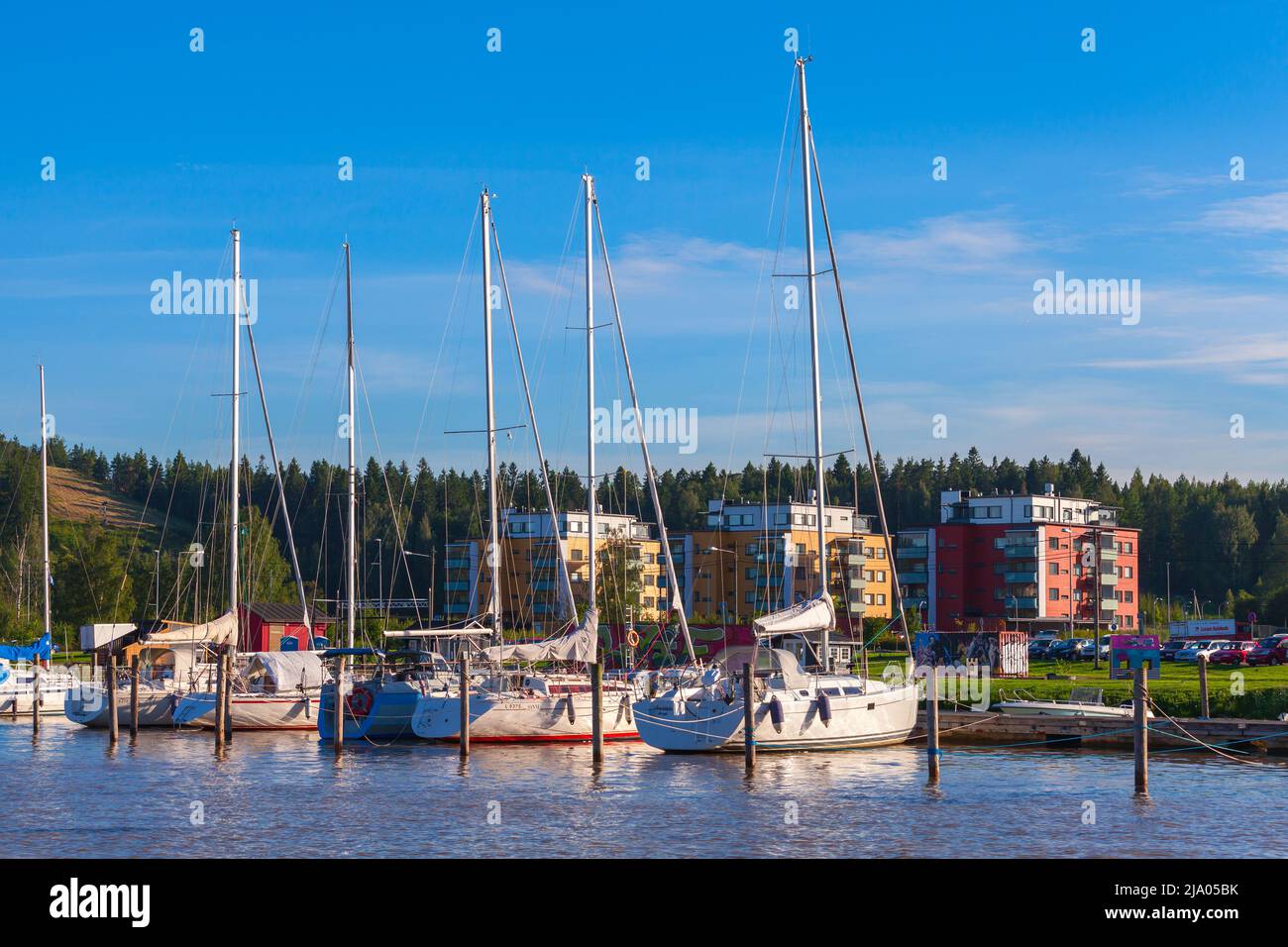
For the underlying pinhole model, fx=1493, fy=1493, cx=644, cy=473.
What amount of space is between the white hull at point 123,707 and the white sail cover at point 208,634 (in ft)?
8.27

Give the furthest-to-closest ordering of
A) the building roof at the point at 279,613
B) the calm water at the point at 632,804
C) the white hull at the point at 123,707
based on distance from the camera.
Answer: the building roof at the point at 279,613
the white hull at the point at 123,707
the calm water at the point at 632,804

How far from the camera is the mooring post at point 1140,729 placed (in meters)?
37.6

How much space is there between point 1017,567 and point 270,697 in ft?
345

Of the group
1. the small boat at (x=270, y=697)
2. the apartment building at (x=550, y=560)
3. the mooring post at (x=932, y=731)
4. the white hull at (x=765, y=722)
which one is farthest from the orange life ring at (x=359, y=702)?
the apartment building at (x=550, y=560)

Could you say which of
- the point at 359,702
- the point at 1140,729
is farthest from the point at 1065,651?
the point at 1140,729

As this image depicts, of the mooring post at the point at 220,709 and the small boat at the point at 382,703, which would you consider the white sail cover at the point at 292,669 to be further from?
the mooring post at the point at 220,709

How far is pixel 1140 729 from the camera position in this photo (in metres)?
38.4

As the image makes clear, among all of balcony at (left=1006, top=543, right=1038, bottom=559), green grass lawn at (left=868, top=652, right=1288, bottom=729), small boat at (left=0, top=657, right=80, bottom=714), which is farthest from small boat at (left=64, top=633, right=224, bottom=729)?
balcony at (left=1006, top=543, right=1038, bottom=559)

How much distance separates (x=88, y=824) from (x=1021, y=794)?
81.0ft
